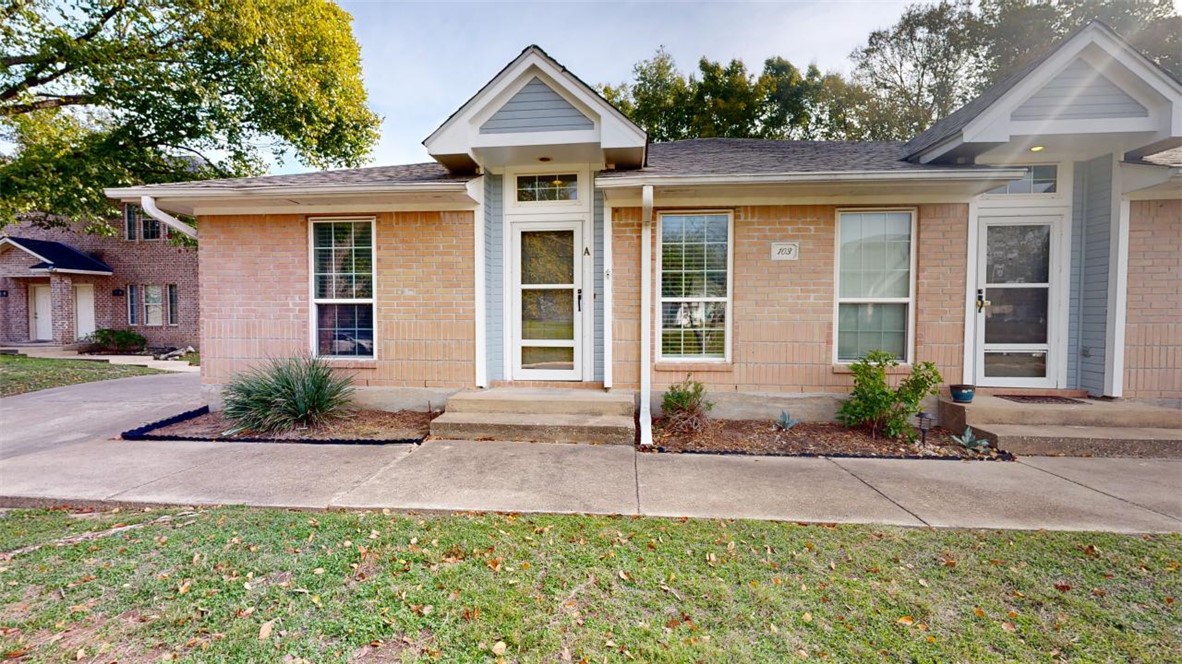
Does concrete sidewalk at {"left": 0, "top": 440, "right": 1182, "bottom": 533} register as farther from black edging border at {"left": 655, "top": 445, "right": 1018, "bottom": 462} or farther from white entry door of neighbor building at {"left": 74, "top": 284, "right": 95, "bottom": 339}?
white entry door of neighbor building at {"left": 74, "top": 284, "right": 95, "bottom": 339}

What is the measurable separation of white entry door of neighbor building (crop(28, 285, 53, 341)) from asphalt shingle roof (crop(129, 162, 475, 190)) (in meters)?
18.8

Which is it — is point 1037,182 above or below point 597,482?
above

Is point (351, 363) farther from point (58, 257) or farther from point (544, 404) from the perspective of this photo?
point (58, 257)

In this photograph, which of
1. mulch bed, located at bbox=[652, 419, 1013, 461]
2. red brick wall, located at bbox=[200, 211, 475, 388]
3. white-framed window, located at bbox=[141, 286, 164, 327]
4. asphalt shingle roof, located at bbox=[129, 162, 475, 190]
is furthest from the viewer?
white-framed window, located at bbox=[141, 286, 164, 327]

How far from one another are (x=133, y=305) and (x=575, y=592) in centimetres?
2250

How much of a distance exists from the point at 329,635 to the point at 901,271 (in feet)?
22.3

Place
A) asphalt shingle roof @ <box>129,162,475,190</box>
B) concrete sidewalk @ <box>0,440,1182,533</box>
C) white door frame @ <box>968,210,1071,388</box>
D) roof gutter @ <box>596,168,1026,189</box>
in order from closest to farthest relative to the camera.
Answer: concrete sidewalk @ <box>0,440,1182,533</box>, roof gutter @ <box>596,168,1026,189</box>, white door frame @ <box>968,210,1071,388</box>, asphalt shingle roof @ <box>129,162,475,190</box>

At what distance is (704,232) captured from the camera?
20.2 ft

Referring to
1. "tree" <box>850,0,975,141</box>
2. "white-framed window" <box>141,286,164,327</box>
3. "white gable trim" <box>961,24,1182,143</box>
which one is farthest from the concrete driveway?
"tree" <box>850,0,975,141</box>

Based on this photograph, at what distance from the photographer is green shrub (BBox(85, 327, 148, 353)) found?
1612 centimetres

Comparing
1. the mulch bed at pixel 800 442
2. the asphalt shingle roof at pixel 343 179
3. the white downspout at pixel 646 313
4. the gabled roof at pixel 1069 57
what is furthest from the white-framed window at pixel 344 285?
the gabled roof at pixel 1069 57

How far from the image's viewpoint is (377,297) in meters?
6.43

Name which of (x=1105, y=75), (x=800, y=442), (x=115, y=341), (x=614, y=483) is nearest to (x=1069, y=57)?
(x=1105, y=75)

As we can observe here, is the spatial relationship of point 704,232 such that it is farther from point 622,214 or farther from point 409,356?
point 409,356
